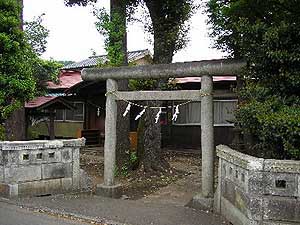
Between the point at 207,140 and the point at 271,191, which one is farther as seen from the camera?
the point at 207,140

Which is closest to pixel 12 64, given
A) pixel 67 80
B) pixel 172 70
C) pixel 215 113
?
pixel 172 70

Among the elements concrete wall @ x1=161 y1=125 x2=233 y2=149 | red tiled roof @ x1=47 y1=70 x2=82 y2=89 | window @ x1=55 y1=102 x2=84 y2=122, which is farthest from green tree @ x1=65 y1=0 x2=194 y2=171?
window @ x1=55 y1=102 x2=84 y2=122

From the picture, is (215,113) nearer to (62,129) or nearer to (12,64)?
(62,129)

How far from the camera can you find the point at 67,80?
2417 centimetres

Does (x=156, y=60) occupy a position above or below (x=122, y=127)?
above

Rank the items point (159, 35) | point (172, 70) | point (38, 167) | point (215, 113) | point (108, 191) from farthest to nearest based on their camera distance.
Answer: point (215, 113) → point (159, 35) → point (108, 191) → point (38, 167) → point (172, 70)

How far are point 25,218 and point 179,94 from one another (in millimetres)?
4128

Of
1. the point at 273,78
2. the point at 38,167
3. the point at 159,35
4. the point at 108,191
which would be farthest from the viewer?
the point at 159,35

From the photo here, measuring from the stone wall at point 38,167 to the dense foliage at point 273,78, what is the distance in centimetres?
471

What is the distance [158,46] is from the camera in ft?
42.7

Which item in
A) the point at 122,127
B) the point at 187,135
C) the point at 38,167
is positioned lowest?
the point at 38,167

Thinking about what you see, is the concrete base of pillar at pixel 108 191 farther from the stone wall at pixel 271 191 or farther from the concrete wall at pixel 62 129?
the concrete wall at pixel 62 129

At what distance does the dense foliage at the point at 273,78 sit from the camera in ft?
19.0

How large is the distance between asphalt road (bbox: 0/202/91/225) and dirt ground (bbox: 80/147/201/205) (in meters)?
2.63
